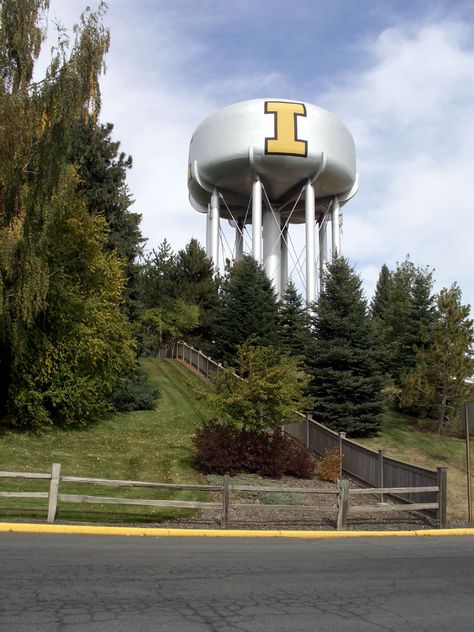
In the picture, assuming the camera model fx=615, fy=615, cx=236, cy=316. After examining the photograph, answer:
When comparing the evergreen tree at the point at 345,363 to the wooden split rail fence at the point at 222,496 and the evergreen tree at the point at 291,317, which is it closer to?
the evergreen tree at the point at 291,317

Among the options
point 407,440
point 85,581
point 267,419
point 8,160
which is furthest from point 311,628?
point 407,440

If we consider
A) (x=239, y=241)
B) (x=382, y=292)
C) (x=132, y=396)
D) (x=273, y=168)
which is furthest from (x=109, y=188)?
(x=382, y=292)

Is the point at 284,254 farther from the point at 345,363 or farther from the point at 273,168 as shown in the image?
the point at 345,363

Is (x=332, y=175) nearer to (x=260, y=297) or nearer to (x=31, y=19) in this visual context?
(x=260, y=297)

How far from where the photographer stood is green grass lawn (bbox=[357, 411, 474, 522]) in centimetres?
2098

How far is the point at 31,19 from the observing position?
1844 cm

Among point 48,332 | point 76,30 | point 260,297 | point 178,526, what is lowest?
point 178,526

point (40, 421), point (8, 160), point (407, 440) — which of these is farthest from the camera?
point (407, 440)

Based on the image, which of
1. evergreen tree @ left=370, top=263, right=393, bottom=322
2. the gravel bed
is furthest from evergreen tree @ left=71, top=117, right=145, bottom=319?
evergreen tree @ left=370, top=263, right=393, bottom=322

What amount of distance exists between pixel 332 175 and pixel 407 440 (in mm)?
30207

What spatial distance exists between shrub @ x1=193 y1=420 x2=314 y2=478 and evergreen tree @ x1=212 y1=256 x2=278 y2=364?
1660 cm

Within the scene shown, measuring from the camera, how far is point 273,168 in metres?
49.7

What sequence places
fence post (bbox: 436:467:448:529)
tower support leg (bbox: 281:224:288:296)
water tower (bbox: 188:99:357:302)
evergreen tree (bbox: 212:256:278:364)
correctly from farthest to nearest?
1. tower support leg (bbox: 281:224:288:296)
2. water tower (bbox: 188:99:357:302)
3. evergreen tree (bbox: 212:256:278:364)
4. fence post (bbox: 436:467:448:529)

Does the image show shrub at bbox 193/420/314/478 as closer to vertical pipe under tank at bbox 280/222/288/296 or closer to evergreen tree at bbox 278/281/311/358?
evergreen tree at bbox 278/281/311/358
